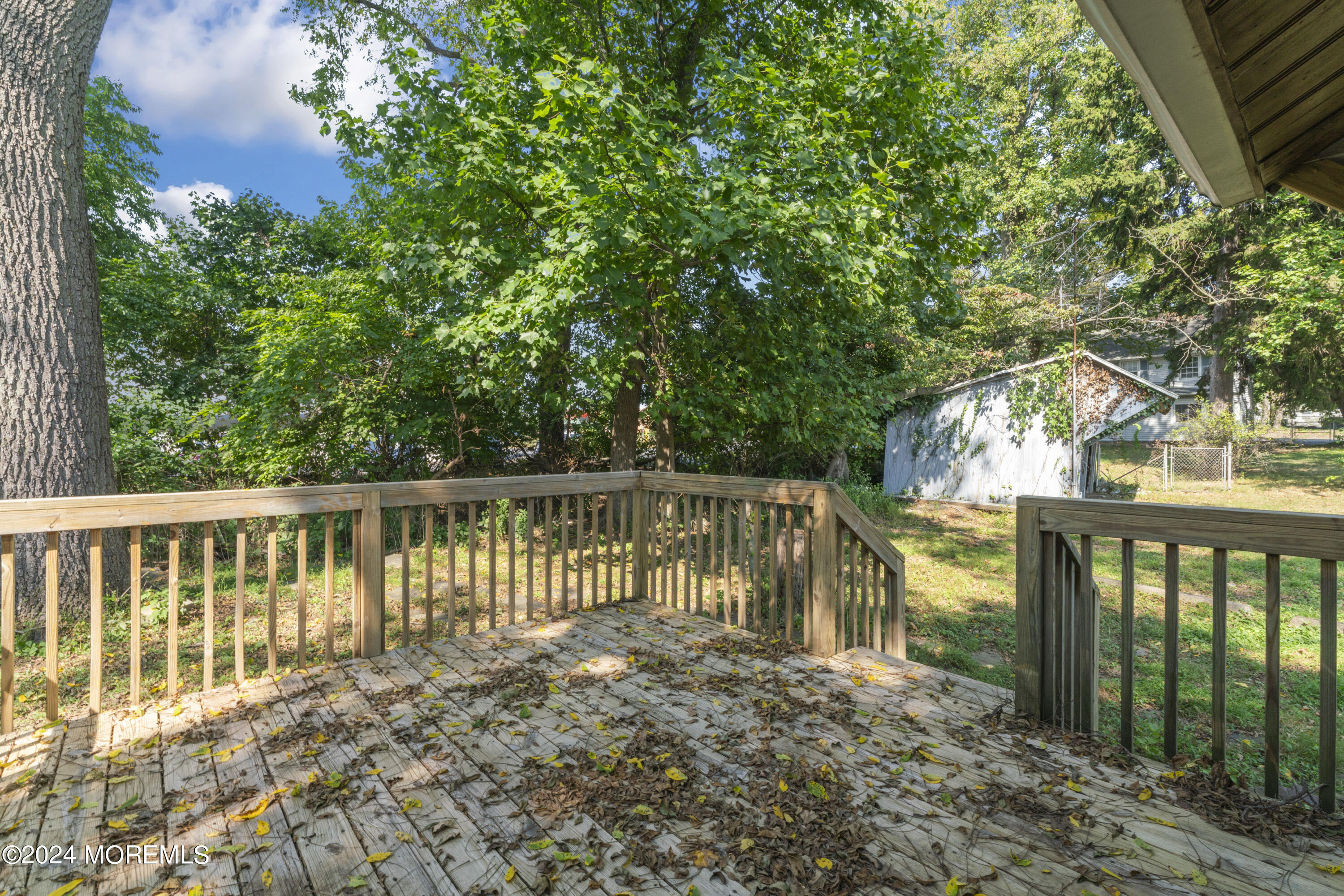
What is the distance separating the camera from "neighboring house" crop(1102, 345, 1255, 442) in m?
16.9

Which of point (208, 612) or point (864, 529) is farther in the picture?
point (864, 529)

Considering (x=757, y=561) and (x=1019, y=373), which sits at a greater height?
(x=1019, y=373)

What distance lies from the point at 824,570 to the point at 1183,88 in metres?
2.29

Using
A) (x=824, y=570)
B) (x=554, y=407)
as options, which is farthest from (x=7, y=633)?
(x=554, y=407)

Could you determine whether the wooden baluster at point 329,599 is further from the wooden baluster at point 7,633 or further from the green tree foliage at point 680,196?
the green tree foliage at point 680,196

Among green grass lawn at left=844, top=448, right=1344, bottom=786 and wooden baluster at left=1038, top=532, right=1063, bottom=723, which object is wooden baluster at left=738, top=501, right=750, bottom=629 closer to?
wooden baluster at left=1038, top=532, right=1063, bottom=723

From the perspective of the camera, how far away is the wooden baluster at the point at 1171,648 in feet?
6.47

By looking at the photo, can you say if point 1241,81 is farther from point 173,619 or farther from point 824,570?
point 173,619

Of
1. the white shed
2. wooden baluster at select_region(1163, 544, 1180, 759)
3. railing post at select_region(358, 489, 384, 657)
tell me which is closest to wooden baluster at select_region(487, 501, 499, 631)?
railing post at select_region(358, 489, 384, 657)

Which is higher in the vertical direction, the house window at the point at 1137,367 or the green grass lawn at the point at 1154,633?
the house window at the point at 1137,367

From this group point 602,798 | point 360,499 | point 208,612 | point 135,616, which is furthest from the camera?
point 360,499

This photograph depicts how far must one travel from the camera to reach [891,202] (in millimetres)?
5043

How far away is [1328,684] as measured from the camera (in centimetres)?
172

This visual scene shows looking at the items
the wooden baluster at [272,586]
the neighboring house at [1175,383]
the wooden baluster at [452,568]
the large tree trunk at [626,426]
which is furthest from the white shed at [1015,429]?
the wooden baluster at [272,586]
